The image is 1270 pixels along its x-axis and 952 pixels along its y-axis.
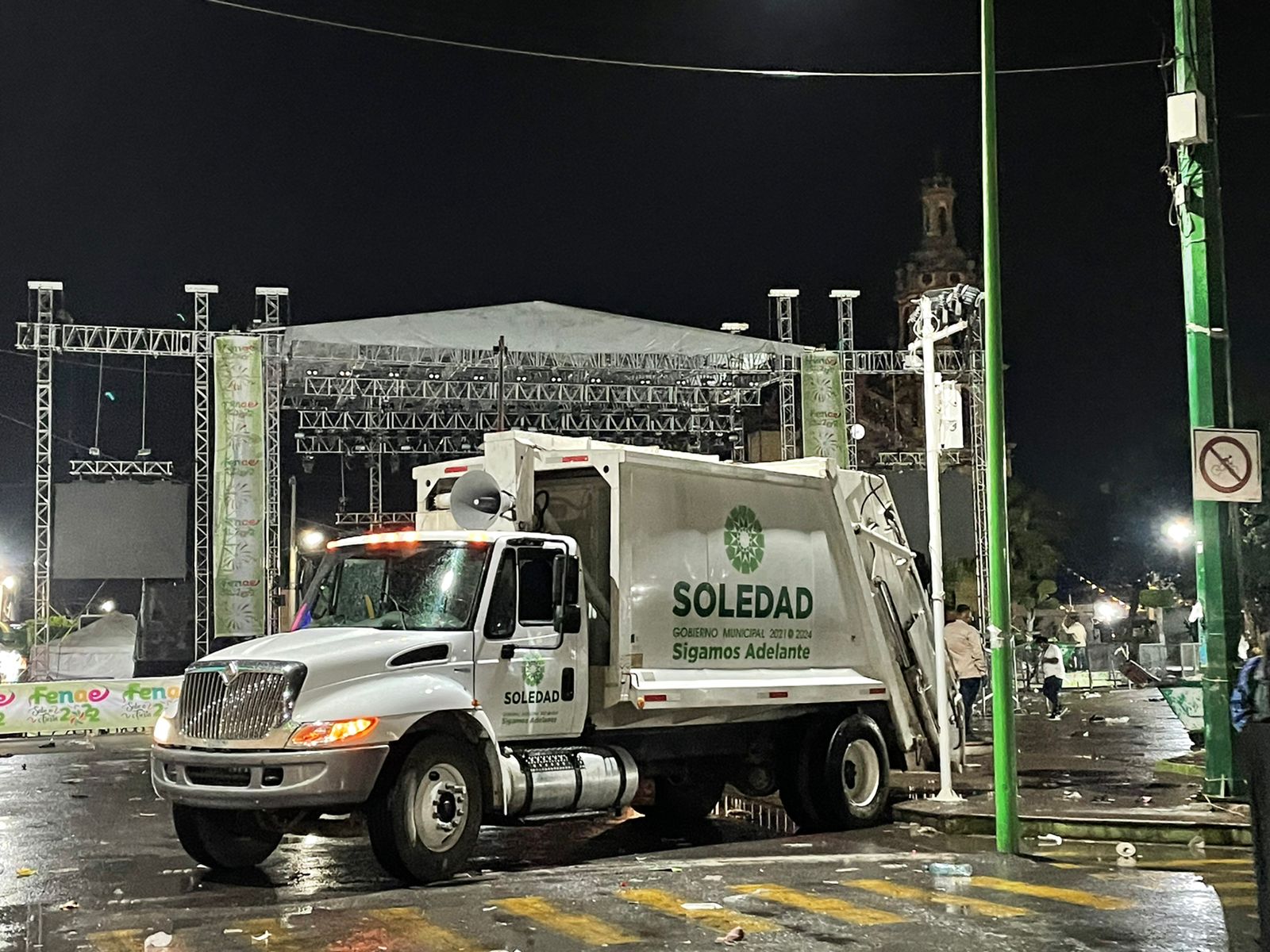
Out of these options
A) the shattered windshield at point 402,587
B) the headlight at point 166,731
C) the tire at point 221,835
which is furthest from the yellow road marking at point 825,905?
the headlight at point 166,731

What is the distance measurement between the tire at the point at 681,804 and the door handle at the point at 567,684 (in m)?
2.35

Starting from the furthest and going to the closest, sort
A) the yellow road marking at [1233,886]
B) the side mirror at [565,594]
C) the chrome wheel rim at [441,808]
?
the side mirror at [565,594]
the chrome wheel rim at [441,808]
the yellow road marking at [1233,886]

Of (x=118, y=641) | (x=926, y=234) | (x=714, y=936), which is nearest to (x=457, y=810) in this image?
(x=714, y=936)

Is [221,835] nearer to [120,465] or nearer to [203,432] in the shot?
[203,432]

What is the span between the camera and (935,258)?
79.7 meters

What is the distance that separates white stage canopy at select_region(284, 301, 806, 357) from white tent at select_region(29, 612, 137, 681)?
7791 mm

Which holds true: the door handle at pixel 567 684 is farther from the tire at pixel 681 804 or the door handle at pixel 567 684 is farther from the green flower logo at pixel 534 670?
the tire at pixel 681 804

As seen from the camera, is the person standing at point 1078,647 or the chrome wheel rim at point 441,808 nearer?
the chrome wheel rim at point 441,808

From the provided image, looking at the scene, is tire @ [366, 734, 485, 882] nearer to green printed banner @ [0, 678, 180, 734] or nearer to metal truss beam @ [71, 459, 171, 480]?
green printed banner @ [0, 678, 180, 734]

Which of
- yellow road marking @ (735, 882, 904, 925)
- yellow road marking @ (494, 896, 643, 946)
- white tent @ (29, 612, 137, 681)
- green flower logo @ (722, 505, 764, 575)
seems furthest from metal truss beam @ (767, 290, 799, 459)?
yellow road marking @ (494, 896, 643, 946)

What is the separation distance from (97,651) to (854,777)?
24282mm

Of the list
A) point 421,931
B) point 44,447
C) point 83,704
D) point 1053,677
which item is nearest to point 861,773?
point 421,931

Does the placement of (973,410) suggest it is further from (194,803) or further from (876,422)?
(876,422)

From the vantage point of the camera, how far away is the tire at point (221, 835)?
10.8 m
